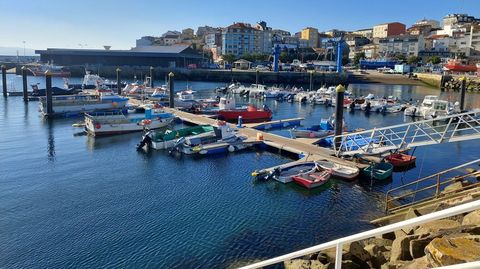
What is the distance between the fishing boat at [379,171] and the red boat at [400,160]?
71.0 inches

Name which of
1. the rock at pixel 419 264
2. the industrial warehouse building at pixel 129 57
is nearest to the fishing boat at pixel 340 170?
the rock at pixel 419 264

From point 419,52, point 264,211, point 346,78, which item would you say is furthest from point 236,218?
point 419,52

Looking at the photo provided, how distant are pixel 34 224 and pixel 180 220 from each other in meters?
6.05

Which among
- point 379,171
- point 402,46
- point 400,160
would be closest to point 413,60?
point 402,46

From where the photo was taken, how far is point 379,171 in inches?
893

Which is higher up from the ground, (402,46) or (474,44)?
(474,44)

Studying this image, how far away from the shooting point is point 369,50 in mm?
153875

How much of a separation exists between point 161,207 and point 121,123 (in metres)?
18.5

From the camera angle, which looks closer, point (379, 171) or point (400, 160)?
point (379, 171)

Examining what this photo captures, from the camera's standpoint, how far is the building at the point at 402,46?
141750 millimetres

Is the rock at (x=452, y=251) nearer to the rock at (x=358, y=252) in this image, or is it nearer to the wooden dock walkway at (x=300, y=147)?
the rock at (x=358, y=252)

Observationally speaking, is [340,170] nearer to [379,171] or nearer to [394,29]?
[379,171]

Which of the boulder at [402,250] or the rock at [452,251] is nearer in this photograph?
the rock at [452,251]

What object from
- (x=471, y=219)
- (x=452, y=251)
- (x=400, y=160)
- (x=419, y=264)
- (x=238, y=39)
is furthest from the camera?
(x=238, y=39)
